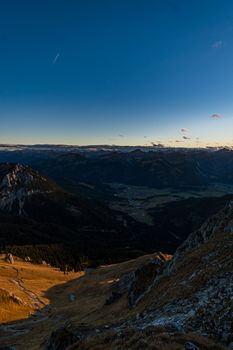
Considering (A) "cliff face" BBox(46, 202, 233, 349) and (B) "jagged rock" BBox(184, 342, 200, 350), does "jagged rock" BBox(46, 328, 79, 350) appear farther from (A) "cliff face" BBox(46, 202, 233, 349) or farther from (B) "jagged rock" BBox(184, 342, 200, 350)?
(B) "jagged rock" BBox(184, 342, 200, 350)

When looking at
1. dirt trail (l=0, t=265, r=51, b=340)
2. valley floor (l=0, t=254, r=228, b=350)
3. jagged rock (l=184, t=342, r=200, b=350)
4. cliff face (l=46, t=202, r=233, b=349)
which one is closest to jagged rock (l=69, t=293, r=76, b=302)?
valley floor (l=0, t=254, r=228, b=350)

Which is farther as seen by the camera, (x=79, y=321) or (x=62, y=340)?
(x=79, y=321)

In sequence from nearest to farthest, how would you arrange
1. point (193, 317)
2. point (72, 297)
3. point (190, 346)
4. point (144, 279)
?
point (190, 346)
point (193, 317)
point (144, 279)
point (72, 297)

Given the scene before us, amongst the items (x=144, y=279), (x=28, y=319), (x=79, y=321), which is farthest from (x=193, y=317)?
(x=28, y=319)

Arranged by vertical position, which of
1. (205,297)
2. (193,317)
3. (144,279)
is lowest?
(144,279)

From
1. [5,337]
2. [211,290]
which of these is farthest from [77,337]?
[5,337]

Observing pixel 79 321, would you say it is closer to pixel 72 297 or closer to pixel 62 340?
pixel 62 340

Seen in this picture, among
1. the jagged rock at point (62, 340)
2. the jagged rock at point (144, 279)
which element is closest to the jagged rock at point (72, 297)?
the jagged rock at point (144, 279)

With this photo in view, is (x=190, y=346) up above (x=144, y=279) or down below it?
above

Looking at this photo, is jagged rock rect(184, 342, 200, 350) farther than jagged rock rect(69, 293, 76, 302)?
No

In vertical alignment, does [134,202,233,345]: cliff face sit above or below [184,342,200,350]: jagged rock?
below

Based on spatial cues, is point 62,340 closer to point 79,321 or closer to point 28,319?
point 79,321

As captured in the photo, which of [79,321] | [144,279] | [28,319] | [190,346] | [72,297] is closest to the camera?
[190,346]

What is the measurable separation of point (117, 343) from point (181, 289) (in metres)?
20.8
